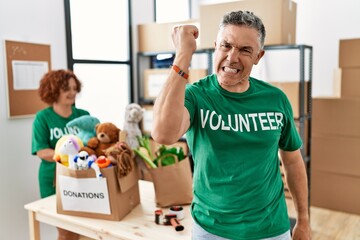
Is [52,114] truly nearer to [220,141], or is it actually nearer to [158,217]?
[158,217]

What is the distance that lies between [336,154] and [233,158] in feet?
8.11

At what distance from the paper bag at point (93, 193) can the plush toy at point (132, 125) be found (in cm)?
28

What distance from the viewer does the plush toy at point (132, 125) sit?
1907 millimetres

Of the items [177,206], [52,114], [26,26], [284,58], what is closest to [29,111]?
[52,114]

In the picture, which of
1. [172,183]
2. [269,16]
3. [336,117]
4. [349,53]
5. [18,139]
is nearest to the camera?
[172,183]

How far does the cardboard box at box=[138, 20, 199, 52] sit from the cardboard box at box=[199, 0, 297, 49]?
1.09ft

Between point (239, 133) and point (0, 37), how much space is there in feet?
6.37

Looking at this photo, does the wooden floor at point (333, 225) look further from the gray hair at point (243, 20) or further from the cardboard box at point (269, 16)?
the gray hair at point (243, 20)

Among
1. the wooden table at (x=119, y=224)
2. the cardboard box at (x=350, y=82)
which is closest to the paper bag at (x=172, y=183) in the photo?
the wooden table at (x=119, y=224)

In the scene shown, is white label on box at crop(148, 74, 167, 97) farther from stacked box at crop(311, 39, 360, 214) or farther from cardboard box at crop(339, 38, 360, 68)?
cardboard box at crop(339, 38, 360, 68)

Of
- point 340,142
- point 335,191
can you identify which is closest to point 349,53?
point 340,142

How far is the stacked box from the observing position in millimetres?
3059

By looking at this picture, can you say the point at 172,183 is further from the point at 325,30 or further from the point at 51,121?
the point at 325,30

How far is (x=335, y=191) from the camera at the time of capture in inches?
129
